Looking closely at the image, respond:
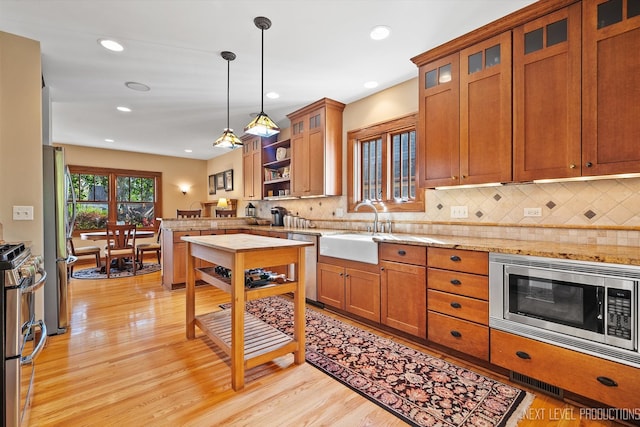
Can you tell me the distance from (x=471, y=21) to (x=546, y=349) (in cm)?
247

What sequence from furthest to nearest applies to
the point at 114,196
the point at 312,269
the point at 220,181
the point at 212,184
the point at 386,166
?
the point at 212,184, the point at 220,181, the point at 114,196, the point at 386,166, the point at 312,269

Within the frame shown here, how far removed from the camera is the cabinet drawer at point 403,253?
8.08 ft

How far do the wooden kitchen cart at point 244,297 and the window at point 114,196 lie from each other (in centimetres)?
607

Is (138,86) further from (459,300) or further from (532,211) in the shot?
(532,211)

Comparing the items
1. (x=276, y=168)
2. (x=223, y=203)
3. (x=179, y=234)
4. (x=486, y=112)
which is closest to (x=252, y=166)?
(x=276, y=168)

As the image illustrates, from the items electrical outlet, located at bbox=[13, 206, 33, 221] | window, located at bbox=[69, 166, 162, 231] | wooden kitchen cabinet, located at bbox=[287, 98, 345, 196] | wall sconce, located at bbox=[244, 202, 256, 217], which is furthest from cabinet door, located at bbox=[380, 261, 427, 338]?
window, located at bbox=[69, 166, 162, 231]

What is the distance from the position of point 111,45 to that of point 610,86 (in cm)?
392

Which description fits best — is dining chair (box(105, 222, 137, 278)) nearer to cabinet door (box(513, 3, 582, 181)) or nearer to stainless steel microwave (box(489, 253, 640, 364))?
stainless steel microwave (box(489, 253, 640, 364))

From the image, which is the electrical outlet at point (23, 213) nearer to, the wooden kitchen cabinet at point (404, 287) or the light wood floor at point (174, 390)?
the light wood floor at point (174, 390)

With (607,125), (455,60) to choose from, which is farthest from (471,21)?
(607,125)

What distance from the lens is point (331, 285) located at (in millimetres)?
3316

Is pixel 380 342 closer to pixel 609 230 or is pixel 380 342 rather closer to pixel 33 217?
pixel 609 230

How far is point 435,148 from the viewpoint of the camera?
273cm

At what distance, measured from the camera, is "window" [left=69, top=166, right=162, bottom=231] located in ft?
22.8
